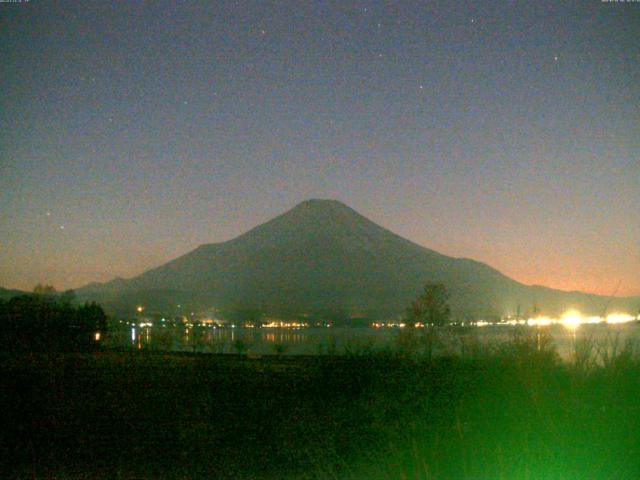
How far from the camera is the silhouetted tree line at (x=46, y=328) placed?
4262 cm

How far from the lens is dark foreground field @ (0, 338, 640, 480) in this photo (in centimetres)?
760

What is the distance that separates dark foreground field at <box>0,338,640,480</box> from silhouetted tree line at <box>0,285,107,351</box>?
1095 inches

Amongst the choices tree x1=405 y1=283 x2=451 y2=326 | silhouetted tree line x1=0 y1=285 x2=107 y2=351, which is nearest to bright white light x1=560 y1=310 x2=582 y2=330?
tree x1=405 y1=283 x2=451 y2=326

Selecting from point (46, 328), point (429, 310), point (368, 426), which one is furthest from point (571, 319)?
point (46, 328)

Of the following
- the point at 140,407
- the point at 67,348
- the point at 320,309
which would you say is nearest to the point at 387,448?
the point at 140,407

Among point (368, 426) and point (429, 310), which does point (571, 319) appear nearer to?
point (368, 426)

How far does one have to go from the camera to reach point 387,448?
29.3ft

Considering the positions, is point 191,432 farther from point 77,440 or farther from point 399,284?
point 399,284

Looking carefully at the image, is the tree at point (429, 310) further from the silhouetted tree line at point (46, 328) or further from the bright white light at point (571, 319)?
the bright white light at point (571, 319)

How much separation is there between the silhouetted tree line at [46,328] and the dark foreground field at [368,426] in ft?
91.3

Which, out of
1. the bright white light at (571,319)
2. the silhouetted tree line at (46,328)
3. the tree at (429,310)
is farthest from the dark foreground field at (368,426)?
the silhouetted tree line at (46,328)

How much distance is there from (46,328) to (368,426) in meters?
37.9

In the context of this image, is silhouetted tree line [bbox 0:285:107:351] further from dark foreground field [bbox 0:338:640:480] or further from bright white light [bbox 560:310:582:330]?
bright white light [bbox 560:310:582:330]

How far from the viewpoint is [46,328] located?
146 feet
